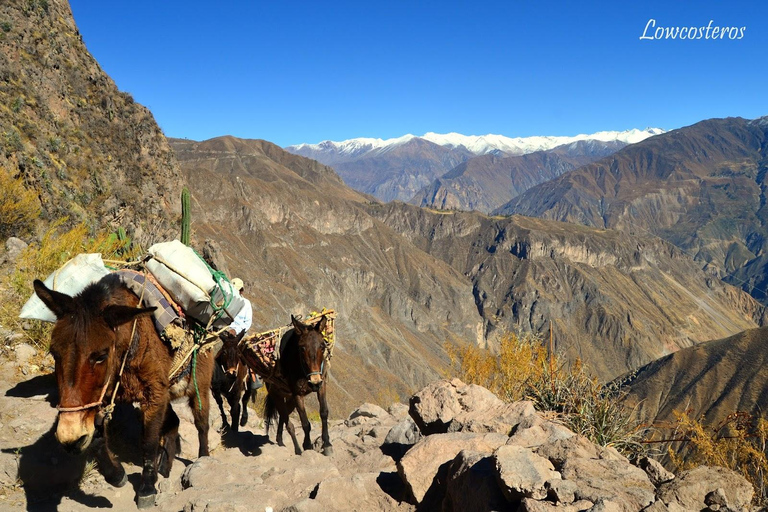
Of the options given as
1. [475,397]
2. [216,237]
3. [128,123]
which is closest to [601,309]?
[216,237]

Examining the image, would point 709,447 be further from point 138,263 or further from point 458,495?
point 138,263

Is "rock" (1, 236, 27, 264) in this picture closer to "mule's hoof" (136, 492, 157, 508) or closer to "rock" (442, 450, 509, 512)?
"mule's hoof" (136, 492, 157, 508)

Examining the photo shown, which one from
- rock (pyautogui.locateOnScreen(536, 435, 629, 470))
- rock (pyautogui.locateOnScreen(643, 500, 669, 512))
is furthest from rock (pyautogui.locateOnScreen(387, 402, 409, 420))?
rock (pyautogui.locateOnScreen(643, 500, 669, 512))

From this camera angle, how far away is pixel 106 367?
412 centimetres

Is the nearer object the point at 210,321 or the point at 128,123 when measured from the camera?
the point at 210,321

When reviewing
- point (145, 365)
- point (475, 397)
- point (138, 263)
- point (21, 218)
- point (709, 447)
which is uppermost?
point (21, 218)

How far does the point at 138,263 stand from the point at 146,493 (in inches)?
102

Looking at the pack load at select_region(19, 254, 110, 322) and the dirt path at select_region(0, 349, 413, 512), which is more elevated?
the pack load at select_region(19, 254, 110, 322)

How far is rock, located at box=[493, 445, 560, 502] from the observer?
3.75m

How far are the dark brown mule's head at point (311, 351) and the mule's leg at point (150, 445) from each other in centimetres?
294

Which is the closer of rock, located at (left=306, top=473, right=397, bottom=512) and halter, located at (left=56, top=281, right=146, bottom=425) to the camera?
halter, located at (left=56, top=281, right=146, bottom=425)

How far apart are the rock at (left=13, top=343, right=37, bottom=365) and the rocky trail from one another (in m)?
0.02

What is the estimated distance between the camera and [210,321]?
231 inches

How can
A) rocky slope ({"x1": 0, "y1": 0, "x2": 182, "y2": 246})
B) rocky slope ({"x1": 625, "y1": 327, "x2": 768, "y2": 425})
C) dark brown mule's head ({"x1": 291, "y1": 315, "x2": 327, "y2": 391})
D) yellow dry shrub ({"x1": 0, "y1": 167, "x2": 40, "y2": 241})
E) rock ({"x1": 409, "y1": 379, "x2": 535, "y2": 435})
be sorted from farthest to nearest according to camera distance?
rocky slope ({"x1": 625, "y1": 327, "x2": 768, "y2": 425})
rocky slope ({"x1": 0, "y1": 0, "x2": 182, "y2": 246})
yellow dry shrub ({"x1": 0, "y1": 167, "x2": 40, "y2": 241})
dark brown mule's head ({"x1": 291, "y1": 315, "x2": 327, "y2": 391})
rock ({"x1": 409, "y1": 379, "x2": 535, "y2": 435})
